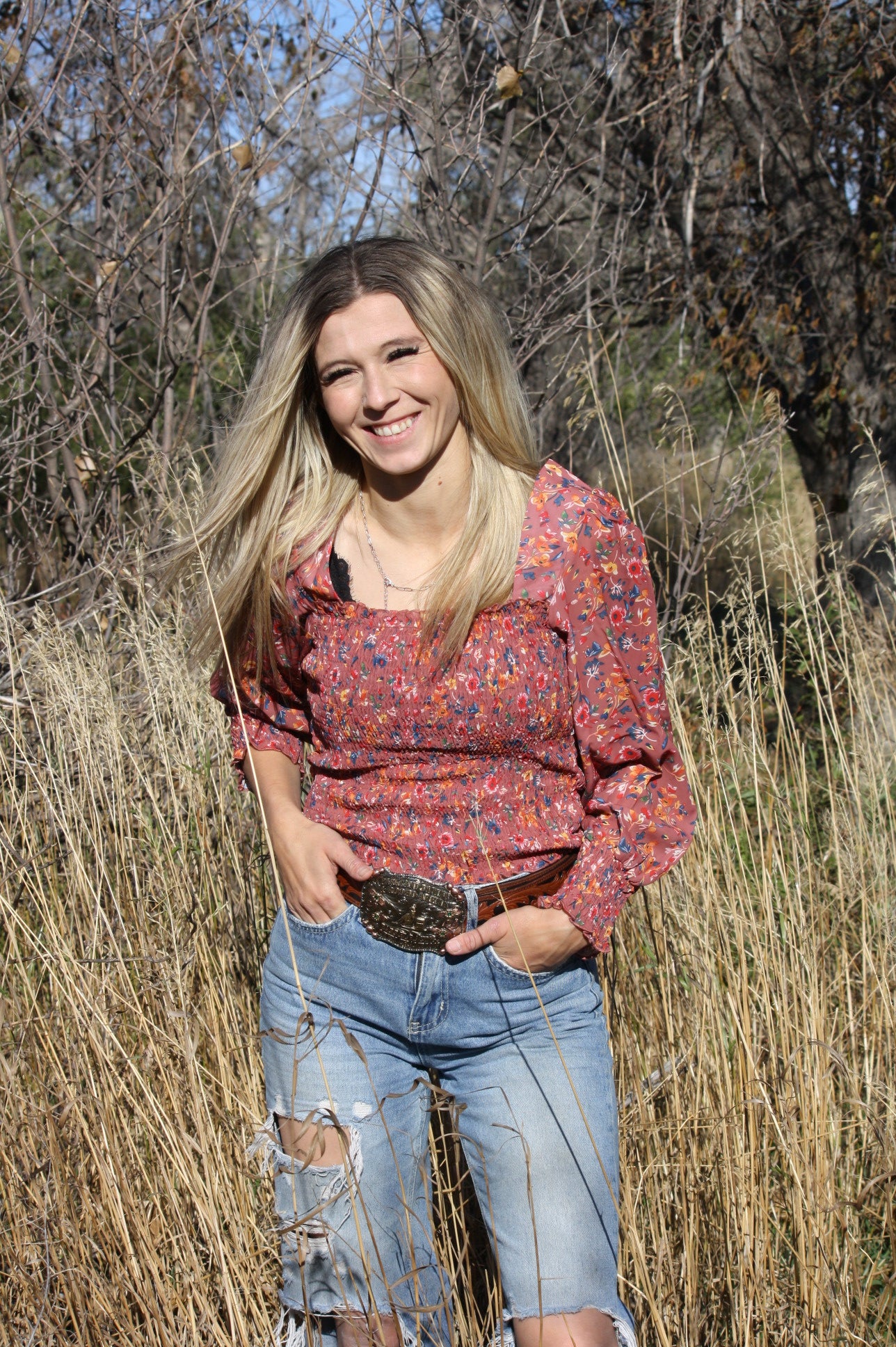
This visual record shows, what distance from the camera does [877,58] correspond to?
4.26 m

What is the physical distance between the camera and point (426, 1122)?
5.58 ft

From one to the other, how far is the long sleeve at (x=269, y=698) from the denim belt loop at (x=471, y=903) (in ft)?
1.63

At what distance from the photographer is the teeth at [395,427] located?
168 centimetres

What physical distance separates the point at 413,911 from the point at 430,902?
0.03 metres

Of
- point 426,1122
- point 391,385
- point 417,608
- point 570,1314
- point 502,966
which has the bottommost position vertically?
point 570,1314

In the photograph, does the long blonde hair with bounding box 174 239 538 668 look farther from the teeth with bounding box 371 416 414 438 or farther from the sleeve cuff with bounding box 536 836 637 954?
the sleeve cuff with bounding box 536 836 637 954

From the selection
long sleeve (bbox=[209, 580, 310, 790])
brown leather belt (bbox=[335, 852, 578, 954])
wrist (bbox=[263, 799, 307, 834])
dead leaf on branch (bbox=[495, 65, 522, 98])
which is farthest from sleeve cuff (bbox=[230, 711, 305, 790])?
dead leaf on branch (bbox=[495, 65, 522, 98])

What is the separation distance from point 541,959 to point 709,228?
401 centimetres

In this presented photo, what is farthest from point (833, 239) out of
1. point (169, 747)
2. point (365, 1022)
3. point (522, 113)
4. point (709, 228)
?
point (365, 1022)

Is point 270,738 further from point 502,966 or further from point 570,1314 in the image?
point 570,1314

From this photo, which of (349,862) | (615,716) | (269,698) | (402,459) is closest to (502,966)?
(349,862)

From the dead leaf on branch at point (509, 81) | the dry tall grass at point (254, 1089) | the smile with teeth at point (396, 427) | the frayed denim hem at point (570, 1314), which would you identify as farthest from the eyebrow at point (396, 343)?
the dead leaf on branch at point (509, 81)

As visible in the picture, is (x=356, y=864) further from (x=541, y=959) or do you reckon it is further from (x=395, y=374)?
(x=395, y=374)

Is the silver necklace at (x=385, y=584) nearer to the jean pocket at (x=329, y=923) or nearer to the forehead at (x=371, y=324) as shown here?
the forehead at (x=371, y=324)
